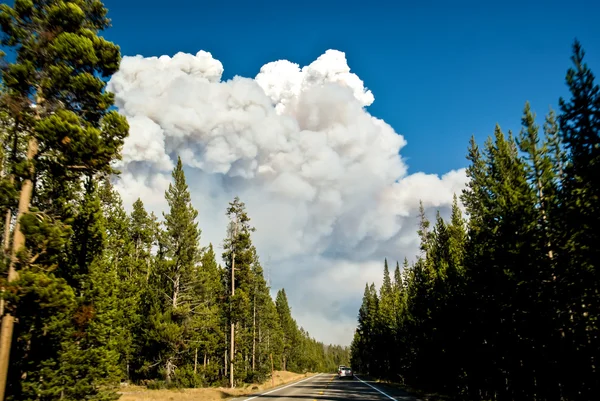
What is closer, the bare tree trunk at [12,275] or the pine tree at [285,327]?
the bare tree trunk at [12,275]

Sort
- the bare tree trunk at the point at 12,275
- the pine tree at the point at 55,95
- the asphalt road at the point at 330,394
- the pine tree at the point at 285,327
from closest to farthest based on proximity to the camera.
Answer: the bare tree trunk at the point at 12,275, the pine tree at the point at 55,95, the asphalt road at the point at 330,394, the pine tree at the point at 285,327

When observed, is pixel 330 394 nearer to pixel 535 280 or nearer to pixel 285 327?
pixel 535 280

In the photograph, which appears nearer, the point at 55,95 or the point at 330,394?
the point at 55,95

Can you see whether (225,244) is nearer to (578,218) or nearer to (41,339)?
(41,339)

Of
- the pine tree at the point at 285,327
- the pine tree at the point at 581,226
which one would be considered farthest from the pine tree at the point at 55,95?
the pine tree at the point at 285,327

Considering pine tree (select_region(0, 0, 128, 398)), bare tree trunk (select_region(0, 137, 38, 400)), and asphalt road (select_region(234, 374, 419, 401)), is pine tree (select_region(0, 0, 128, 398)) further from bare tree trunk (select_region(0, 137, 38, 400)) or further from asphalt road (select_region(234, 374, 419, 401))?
asphalt road (select_region(234, 374, 419, 401))

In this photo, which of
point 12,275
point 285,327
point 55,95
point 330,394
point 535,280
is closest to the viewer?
point 12,275

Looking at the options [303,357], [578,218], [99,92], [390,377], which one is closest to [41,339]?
[99,92]

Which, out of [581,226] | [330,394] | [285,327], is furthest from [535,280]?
[285,327]

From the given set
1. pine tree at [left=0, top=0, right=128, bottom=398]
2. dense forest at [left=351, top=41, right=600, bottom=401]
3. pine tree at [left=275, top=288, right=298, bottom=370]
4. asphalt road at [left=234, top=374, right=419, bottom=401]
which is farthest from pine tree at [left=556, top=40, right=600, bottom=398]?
pine tree at [left=275, top=288, right=298, bottom=370]

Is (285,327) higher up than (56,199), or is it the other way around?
(56,199)

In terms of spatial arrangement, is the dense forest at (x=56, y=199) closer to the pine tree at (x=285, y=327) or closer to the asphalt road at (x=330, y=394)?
the asphalt road at (x=330, y=394)

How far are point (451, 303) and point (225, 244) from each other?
880 inches

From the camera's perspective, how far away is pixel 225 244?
40438 millimetres
